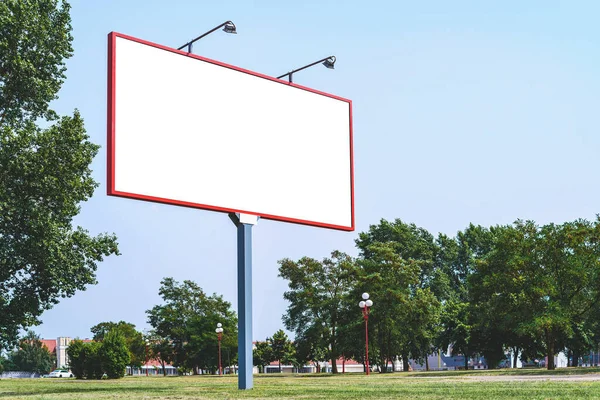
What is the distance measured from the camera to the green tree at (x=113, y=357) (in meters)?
46.1

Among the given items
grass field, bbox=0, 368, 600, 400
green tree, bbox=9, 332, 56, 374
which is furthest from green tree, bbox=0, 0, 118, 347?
green tree, bbox=9, 332, 56, 374

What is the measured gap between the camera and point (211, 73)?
22484mm

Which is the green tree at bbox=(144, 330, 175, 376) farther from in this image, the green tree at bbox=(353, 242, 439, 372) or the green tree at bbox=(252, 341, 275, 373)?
the green tree at bbox=(353, 242, 439, 372)

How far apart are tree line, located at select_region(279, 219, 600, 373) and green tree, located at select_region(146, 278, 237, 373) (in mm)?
14478

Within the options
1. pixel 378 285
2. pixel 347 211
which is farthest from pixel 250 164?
pixel 378 285

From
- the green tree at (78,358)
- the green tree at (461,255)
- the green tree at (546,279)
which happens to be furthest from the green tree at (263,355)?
the green tree at (546,279)

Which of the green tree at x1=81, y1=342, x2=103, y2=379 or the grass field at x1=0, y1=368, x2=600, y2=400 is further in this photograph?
the green tree at x1=81, y1=342, x2=103, y2=379

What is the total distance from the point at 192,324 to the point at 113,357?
96.2 ft

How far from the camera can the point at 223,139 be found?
22.6 meters

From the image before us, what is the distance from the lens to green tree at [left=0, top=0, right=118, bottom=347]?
90.0ft

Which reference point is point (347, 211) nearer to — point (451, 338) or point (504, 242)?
point (504, 242)

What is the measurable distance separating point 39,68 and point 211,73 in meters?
11.4

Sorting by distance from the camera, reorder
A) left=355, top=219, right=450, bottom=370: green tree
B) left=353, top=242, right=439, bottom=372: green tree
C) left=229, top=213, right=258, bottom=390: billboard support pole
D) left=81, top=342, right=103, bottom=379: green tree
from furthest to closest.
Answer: left=355, top=219, right=450, bottom=370: green tree < left=353, top=242, right=439, bottom=372: green tree < left=81, top=342, right=103, bottom=379: green tree < left=229, top=213, right=258, bottom=390: billboard support pole

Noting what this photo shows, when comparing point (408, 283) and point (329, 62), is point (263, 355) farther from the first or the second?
point (329, 62)
